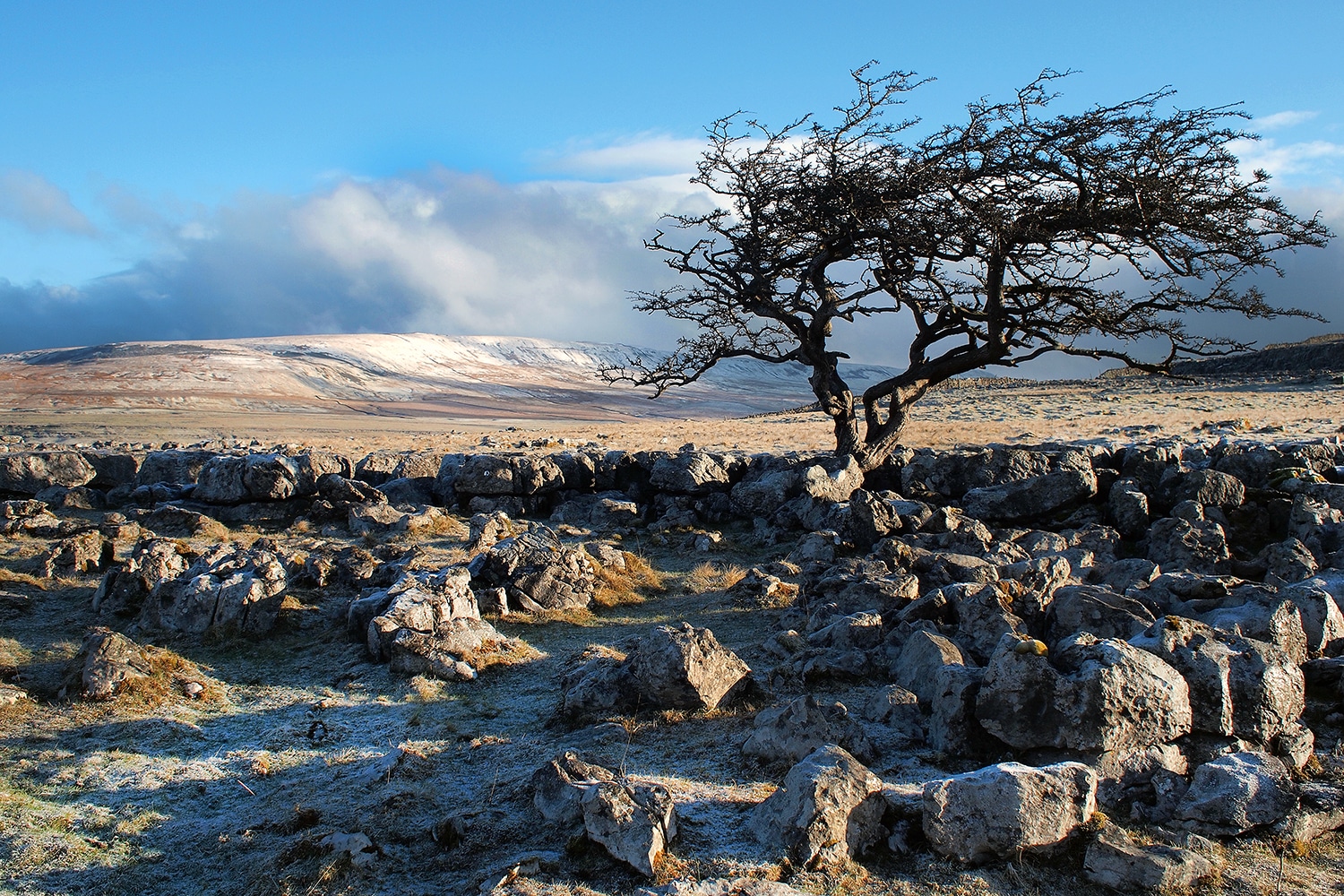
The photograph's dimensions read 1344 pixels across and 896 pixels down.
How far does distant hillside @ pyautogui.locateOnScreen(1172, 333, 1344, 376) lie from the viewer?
157 ft

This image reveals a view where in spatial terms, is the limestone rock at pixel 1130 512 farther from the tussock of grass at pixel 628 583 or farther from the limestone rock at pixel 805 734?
the limestone rock at pixel 805 734

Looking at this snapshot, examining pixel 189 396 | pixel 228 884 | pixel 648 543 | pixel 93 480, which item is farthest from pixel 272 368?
pixel 228 884

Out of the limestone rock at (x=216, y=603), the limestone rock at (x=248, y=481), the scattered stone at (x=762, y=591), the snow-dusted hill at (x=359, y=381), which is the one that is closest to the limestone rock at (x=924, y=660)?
the scattered stone at (x=762, y=591)

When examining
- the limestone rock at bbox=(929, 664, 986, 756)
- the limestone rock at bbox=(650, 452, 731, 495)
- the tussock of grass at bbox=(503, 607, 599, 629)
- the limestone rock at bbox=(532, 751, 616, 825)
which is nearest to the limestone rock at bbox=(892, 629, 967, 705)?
the limestone rock at bbox=(929, 664, 986, 756)

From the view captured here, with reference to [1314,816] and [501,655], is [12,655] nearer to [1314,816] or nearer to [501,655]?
[501,655]

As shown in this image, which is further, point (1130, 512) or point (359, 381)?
point (359, 381)

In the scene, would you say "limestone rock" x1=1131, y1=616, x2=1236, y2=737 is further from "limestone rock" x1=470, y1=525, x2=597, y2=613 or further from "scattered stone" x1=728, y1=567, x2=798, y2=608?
"limestone rock" x1=470, y1=525, x2=597, y2=613

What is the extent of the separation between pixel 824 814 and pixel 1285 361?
59438 mm

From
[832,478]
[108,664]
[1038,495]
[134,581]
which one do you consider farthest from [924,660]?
[134,581]

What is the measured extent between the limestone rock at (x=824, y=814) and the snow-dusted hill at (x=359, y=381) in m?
52.1

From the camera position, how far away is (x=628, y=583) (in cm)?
1094

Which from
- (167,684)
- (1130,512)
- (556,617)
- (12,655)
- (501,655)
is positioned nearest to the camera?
(167,684)

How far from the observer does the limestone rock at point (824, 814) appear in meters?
4.59

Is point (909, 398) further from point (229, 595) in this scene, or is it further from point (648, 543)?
point (229, 595)
